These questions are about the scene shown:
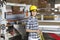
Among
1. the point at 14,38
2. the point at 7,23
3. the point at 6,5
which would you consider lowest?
the point at 14,38

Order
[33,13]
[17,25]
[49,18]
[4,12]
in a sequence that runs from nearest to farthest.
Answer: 1. [33,13]
2. [4,12]
3. [17,25]
4. [49,18]

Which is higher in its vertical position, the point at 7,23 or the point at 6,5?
the point at 6,5

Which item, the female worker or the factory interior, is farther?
the factory interior

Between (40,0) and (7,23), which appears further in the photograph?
(40,0)

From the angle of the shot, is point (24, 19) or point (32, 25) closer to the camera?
point (32, 25)

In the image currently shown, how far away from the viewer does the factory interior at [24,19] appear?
16.4 feet

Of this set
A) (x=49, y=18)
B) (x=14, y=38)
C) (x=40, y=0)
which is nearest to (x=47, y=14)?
(x=49, y=18)

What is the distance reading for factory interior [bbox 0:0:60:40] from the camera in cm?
501

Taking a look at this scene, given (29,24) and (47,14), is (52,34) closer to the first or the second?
(47,14)

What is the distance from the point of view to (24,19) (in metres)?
5.63

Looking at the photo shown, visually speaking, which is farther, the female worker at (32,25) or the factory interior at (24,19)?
the factory interior at (24,19)

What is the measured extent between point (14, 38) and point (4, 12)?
665 millimetres

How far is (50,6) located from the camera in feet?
19.8

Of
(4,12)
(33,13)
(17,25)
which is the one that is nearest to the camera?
(33,13)
